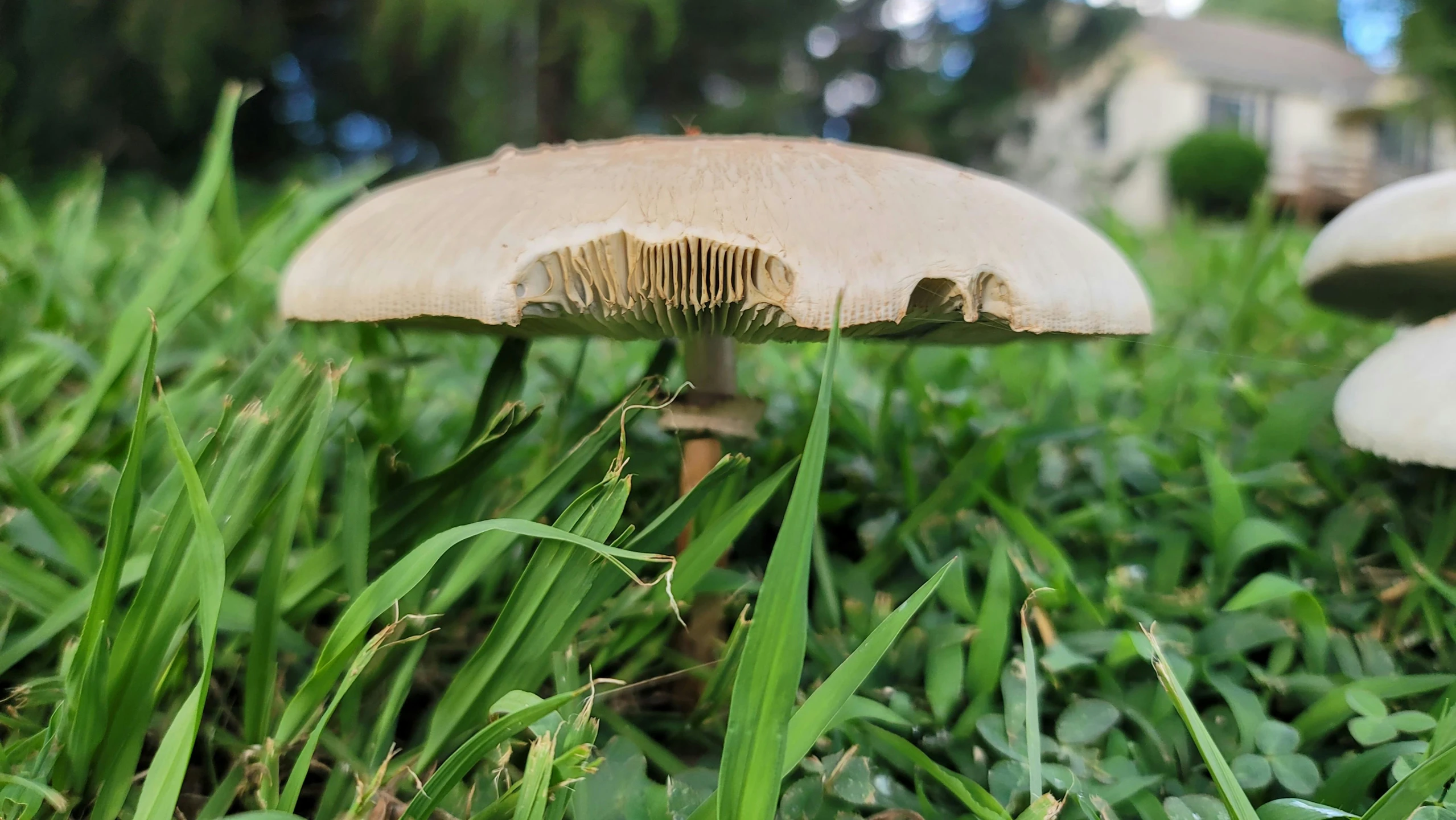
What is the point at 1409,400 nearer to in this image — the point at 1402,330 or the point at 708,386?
the point at 1402,330

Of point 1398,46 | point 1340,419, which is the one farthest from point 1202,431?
point 1398,46

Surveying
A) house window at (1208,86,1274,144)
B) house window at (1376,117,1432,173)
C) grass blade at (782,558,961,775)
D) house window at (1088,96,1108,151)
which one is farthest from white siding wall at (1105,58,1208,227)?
grass blade at (782,558,961,775)

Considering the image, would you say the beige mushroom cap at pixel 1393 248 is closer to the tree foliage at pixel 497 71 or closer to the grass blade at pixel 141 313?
the grass blade at pixel 141 313

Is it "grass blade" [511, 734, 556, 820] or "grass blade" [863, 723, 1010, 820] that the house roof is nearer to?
"grass blade" [863, 723, 1010, 820]

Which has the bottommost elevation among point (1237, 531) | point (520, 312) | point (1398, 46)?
point (1237, 531)

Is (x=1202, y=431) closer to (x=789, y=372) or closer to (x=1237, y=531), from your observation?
(x=1237, y=531)

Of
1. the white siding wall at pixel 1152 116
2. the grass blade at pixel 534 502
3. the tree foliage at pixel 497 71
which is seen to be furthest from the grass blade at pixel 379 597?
the white siding wall at pixel 1152 116
